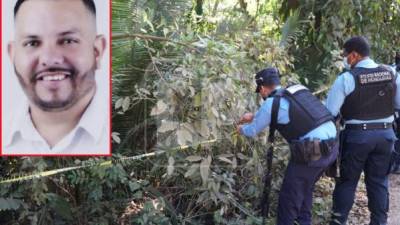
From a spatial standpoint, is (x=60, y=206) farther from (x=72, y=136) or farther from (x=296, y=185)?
(x=296, y=185)

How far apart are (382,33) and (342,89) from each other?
3.73 m

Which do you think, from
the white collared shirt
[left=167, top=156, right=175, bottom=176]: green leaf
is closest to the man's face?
the white collared shirt

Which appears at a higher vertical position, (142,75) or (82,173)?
(142,75)

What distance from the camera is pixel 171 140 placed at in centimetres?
454

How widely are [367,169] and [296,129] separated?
3.96ft

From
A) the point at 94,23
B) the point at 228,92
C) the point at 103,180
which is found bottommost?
the point at 103,180

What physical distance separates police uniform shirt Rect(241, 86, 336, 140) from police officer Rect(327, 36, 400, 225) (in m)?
0.59

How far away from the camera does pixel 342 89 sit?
5125 millimetres

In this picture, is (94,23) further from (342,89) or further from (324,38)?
(324,38)

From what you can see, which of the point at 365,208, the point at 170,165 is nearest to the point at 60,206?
the point at 170,165

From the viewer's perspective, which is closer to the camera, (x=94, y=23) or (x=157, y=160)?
(x=94, y=23)

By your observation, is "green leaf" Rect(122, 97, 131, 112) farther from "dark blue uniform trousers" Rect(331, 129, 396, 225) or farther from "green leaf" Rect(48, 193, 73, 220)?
"dark blue uniform trousers" Rect(331, 129, 396, 225)

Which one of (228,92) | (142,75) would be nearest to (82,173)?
(142,75)

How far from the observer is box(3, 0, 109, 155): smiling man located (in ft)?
10.4
